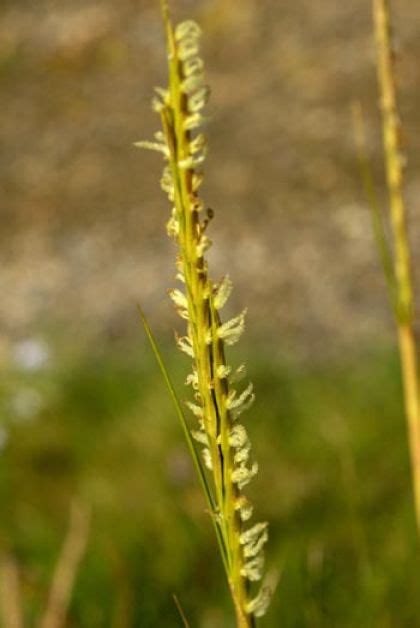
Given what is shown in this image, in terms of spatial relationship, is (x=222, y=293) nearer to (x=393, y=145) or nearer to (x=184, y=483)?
(x=393, y=145)

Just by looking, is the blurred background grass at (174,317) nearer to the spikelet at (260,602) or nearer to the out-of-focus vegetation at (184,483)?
the out-of-focus vegetation at (184,483)

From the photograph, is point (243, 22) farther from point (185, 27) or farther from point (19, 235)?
point (185, 27)

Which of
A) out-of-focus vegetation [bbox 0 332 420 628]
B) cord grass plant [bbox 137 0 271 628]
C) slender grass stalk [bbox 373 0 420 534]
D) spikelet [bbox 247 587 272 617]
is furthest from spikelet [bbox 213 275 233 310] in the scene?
out-of-focus vegetation [bbox 0 332 420 628]

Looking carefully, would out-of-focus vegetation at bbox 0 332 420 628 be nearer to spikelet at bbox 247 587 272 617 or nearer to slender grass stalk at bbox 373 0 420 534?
slender grass stalk at bbox 373 0 420 534

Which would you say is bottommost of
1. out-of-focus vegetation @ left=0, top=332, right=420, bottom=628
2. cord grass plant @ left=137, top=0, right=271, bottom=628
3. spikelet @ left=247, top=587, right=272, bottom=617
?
out-of-focus vegetation @ left=0, top=332, right=420, bottom=628

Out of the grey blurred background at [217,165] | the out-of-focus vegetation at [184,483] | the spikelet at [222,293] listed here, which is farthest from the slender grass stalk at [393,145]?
the grey blurred background at [217,165]

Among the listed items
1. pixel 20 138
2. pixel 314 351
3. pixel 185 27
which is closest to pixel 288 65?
pixel 20 138
